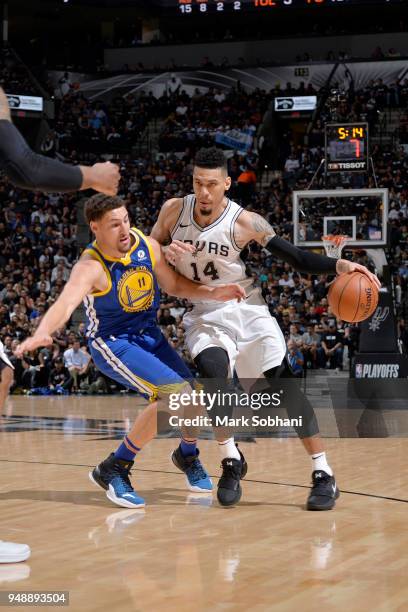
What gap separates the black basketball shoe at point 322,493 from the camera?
4844mm

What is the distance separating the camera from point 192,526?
4.42 metres

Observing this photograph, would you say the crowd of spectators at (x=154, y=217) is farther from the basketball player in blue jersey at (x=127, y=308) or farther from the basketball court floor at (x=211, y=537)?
the basketball player in blue jersey at (x=127, y=308)

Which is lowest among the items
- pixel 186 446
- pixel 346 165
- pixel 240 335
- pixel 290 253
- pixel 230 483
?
pixel 230 483

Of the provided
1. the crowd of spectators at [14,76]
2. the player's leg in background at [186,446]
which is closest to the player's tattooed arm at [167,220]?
the player's leg in background at [186,446]

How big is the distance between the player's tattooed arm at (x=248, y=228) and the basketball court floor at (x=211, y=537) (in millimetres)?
1571

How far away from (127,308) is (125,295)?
8 centimetres

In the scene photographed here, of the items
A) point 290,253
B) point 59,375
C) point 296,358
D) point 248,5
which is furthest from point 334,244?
point 248,5

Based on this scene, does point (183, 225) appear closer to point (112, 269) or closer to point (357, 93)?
point (112, 269)

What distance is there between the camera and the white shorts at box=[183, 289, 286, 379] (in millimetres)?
5336

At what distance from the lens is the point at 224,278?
17.9ft

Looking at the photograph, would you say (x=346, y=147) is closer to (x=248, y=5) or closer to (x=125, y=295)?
(x=248, y=5)

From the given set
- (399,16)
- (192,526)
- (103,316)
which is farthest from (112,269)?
(399,16)

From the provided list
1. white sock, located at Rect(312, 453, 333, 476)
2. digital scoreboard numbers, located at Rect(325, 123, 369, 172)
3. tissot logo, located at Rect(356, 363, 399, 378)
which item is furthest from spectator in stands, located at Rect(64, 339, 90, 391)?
white sock, located at Rect(312, 453, 333, 476)

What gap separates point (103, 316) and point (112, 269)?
298 mm
